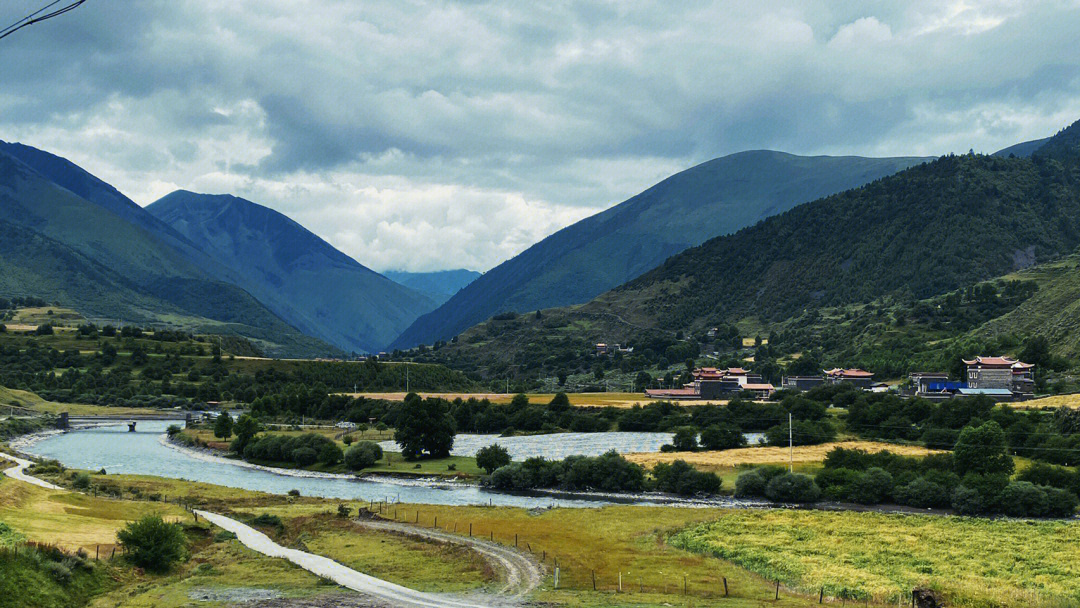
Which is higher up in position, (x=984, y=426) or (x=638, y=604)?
(x=984, y=426)

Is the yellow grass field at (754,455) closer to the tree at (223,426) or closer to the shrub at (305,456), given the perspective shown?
the shrub at (305,456)

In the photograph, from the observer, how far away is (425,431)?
14888 centimetres

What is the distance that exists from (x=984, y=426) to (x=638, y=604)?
8043 cm

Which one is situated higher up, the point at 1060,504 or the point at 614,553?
the point at 1060,504

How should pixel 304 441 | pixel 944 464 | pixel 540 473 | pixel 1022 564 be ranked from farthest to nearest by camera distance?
pixel 304 441
pixel 540 473
pixel 944 464
pixel 1022 564

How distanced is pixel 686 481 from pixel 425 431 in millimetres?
51586

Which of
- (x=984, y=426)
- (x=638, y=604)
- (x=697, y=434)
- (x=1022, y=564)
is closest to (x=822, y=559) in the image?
(x=1022, y=564)

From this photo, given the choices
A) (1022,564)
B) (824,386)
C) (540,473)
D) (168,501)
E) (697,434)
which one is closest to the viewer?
(1022,564)

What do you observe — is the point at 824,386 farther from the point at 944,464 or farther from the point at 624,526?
the point at 624,526

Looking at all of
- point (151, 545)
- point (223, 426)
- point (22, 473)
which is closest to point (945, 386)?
point (223, 426)

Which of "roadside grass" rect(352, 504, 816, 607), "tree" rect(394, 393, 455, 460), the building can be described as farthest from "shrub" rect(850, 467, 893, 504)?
the building

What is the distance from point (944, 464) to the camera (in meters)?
112

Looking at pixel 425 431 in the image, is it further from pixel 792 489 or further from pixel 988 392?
pixel 988 392

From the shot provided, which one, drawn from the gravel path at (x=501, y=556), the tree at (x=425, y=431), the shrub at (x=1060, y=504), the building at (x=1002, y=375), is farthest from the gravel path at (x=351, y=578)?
the building at (x=1002, y=375)
